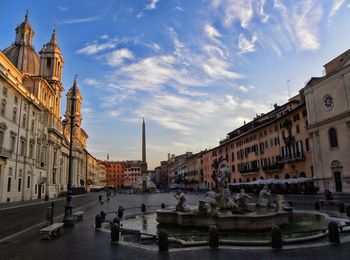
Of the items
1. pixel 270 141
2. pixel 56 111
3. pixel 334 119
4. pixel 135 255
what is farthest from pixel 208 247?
pixel 56 111

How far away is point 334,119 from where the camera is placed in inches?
1606

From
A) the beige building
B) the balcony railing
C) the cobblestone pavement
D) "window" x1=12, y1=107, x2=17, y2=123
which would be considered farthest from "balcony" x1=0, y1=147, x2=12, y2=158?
the balcony railing

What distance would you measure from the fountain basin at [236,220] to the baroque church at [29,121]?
11.8 metres

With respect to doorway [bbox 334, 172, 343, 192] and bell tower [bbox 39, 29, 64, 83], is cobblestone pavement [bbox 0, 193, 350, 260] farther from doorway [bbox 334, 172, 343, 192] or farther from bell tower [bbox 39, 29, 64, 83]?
bell tower [bbox 39, 29, 64, 83]

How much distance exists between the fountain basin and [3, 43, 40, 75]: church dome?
53264 millimetres

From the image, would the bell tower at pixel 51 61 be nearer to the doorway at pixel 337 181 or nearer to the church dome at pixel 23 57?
the church dome at pixel 23 57

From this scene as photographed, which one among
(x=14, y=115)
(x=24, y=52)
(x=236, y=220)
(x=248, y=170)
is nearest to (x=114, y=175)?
(x=248, y=170)

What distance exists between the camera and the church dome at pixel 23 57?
57.2 metres

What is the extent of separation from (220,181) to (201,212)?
395cm

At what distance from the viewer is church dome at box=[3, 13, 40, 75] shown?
2261 inches

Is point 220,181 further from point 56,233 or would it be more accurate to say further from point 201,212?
point 56,233

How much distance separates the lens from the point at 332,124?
41156 millimetres

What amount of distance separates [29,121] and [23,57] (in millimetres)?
19662

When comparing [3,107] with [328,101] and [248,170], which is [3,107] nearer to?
[328,101]
